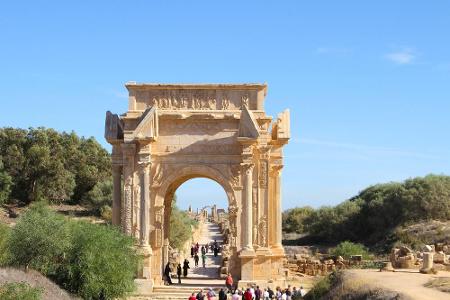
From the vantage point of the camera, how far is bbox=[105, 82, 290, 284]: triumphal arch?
2570cm

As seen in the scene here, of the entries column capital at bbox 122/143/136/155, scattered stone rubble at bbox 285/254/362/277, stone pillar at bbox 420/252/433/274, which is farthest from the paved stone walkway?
stone pillar at bbox 420/252/433/274

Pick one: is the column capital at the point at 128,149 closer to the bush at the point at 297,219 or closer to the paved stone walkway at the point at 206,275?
the paved stone walkway at the point at 206,275

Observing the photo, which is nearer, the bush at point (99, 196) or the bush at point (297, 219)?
the bush at point (99, 196)

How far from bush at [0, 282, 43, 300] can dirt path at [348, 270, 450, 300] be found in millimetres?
8672

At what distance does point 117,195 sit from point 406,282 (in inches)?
454

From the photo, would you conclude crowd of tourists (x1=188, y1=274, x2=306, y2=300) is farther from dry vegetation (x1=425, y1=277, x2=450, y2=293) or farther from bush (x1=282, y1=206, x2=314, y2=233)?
bush (x1=282, y1=206, x2=314, y2=233)

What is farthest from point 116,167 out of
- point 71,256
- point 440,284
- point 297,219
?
point 297,219

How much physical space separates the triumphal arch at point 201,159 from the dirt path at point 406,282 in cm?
466

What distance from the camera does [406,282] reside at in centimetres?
2000

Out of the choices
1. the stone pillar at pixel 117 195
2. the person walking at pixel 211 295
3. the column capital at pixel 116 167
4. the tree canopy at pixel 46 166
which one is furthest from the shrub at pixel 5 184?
the person walking at pixel 211 295

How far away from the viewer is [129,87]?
2636 centimetres

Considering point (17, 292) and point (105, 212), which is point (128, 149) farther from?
point (105, 212)

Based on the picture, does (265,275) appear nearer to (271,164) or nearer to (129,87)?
(271,164)

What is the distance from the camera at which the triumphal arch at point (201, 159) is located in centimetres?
2570
